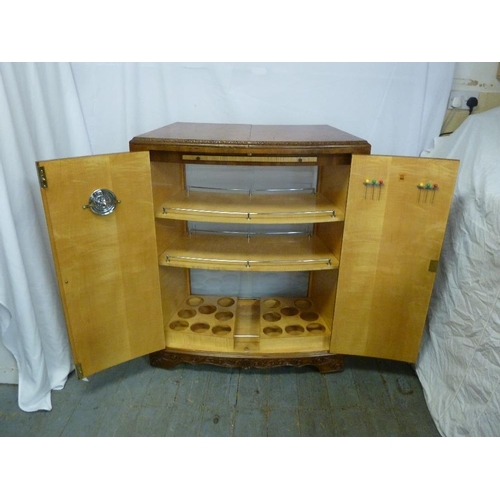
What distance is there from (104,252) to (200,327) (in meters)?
0.62

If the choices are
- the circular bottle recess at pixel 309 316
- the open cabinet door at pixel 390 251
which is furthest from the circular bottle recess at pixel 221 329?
the open cabinet door at pixel 390 251

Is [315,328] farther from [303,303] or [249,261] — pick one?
[249,261]

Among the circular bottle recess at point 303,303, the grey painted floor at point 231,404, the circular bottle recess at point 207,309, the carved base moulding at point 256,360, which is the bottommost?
the grey painted floor at point 231,404

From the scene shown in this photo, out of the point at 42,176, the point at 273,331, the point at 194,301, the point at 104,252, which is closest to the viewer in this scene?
the point at 42,176

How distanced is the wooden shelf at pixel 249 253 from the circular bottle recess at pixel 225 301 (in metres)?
0.38

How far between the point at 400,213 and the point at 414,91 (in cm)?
70

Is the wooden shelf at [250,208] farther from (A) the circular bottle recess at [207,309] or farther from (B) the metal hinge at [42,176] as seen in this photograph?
(A) the circular bottle recess at [207,309]

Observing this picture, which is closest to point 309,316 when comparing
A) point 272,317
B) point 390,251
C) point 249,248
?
point 272,317

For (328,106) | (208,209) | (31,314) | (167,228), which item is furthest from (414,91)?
(31,314)

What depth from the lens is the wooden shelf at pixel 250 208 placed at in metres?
1.37

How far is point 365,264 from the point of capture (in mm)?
1384

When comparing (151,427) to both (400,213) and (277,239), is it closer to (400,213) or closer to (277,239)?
(277,239)

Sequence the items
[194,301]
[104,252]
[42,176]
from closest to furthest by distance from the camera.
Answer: [42,176] < [104,252] < [194,301]

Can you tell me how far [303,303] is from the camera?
6.18 feet
